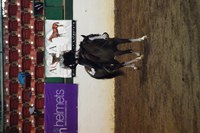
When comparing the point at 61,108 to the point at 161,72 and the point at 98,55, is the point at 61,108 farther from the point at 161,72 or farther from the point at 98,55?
the point at 161,72

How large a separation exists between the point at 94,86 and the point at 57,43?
152 cm

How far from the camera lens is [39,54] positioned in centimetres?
908

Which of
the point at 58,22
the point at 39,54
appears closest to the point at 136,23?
the point at 58,22

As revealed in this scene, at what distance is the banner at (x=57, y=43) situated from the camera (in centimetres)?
820

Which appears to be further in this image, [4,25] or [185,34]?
[4,25]

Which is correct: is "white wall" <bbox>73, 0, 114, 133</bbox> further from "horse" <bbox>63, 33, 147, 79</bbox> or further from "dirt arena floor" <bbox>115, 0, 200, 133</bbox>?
"horse" <bbox>63, 33, 147, 79</bbox>

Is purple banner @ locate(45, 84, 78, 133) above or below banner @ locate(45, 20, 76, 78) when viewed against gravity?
below

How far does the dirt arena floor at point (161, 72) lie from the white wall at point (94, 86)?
0.91 feet

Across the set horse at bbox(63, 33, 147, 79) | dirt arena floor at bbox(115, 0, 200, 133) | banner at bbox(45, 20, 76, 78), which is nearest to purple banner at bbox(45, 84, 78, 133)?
A: banner at bbox(45, 20, 76, 78)

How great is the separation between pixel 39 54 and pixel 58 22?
1.33 m

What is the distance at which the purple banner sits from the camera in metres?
8.09

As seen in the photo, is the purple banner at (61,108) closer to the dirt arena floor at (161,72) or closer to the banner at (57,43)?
the banner at (57,43)

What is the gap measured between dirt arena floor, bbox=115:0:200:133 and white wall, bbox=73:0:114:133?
0.91 ft

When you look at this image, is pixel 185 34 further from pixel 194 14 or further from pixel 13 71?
pixel 13 71
